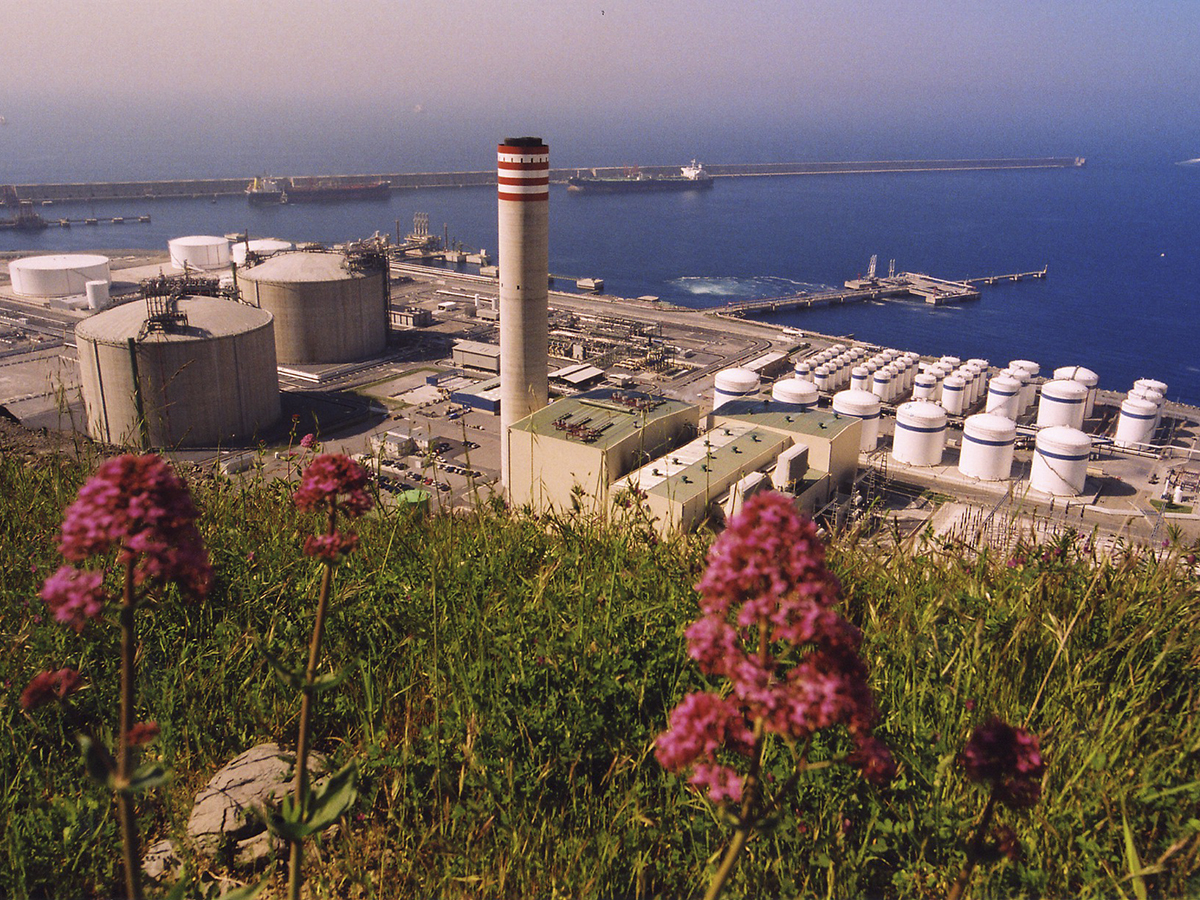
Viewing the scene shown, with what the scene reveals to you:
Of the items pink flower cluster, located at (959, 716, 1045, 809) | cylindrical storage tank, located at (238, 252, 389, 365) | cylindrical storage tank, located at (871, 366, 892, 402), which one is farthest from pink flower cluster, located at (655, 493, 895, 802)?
cylindrical storage tank, located at (238, 252, 389, 365)

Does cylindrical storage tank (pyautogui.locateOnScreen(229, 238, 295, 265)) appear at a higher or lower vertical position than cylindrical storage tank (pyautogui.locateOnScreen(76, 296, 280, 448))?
higher

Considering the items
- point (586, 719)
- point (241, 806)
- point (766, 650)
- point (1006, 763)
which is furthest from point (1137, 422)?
point (766, 650)

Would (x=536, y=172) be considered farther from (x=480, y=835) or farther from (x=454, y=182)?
(x=454, y=182)

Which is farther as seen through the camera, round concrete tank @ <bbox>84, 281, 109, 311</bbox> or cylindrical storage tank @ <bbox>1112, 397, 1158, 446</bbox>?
round concrete tank @ <bbox>84, 281, 109, 311</bbox>

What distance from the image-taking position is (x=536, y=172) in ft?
90.7

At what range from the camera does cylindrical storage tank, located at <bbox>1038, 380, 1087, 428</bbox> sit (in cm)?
4331

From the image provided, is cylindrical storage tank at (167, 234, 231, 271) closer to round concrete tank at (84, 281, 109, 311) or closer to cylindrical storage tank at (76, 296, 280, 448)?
round concrete tank at (84, 281, 109, 311)

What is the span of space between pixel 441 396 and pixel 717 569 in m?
46.1

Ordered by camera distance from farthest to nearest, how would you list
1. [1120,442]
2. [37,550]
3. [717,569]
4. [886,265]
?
1. [886,265]
2. [1120,442]
3. [37,550]
4. [717,569]

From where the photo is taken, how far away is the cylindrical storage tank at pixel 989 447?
37.0 m

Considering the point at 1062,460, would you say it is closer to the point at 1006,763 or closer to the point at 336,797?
the point at 1006,763

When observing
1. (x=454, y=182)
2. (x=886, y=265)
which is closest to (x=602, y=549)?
(x=886, y=265)

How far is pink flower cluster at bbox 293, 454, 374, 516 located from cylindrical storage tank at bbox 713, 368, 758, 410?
131ft

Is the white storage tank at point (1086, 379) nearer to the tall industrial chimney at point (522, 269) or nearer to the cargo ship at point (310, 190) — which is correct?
the tall industrial chimney at point (522, 269)
